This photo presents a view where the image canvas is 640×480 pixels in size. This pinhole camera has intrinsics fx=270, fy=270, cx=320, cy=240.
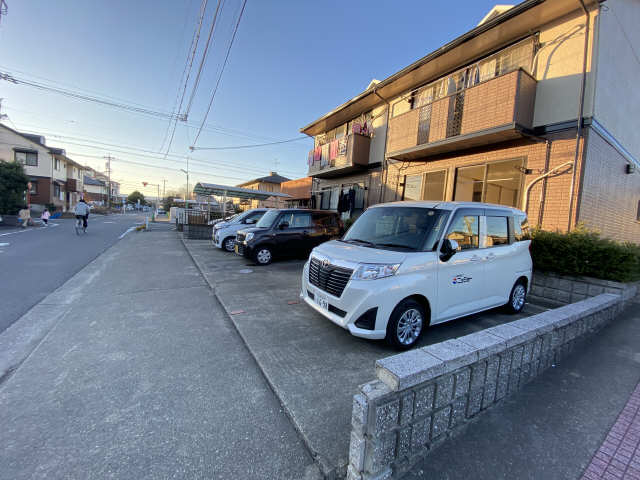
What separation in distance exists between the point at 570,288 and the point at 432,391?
536cm

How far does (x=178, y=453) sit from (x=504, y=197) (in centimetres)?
836

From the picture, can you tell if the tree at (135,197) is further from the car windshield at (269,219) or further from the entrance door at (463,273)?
the entrance door at (463,273)

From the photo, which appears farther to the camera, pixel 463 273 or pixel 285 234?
pixel 285 234

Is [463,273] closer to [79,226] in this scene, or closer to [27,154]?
[79,226]

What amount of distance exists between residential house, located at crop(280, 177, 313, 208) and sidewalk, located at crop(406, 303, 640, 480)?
14217 mm

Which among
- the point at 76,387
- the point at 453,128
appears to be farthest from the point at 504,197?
the point at 76,387

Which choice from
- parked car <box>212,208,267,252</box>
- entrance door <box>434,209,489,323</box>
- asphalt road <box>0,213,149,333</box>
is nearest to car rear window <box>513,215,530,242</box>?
entrance door <box>434,209,489,323</box>

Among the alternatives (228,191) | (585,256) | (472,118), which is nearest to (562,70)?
(472,118)

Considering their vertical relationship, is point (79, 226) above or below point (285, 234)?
below

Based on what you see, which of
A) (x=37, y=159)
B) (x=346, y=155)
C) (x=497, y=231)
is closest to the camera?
(x=497, y=231)

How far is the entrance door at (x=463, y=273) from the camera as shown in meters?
3.31

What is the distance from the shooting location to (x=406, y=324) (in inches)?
122

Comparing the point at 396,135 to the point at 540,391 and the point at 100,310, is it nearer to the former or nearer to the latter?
the point at 540,391

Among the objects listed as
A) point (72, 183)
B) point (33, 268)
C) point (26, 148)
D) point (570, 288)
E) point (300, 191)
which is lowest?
point (33, 268)
